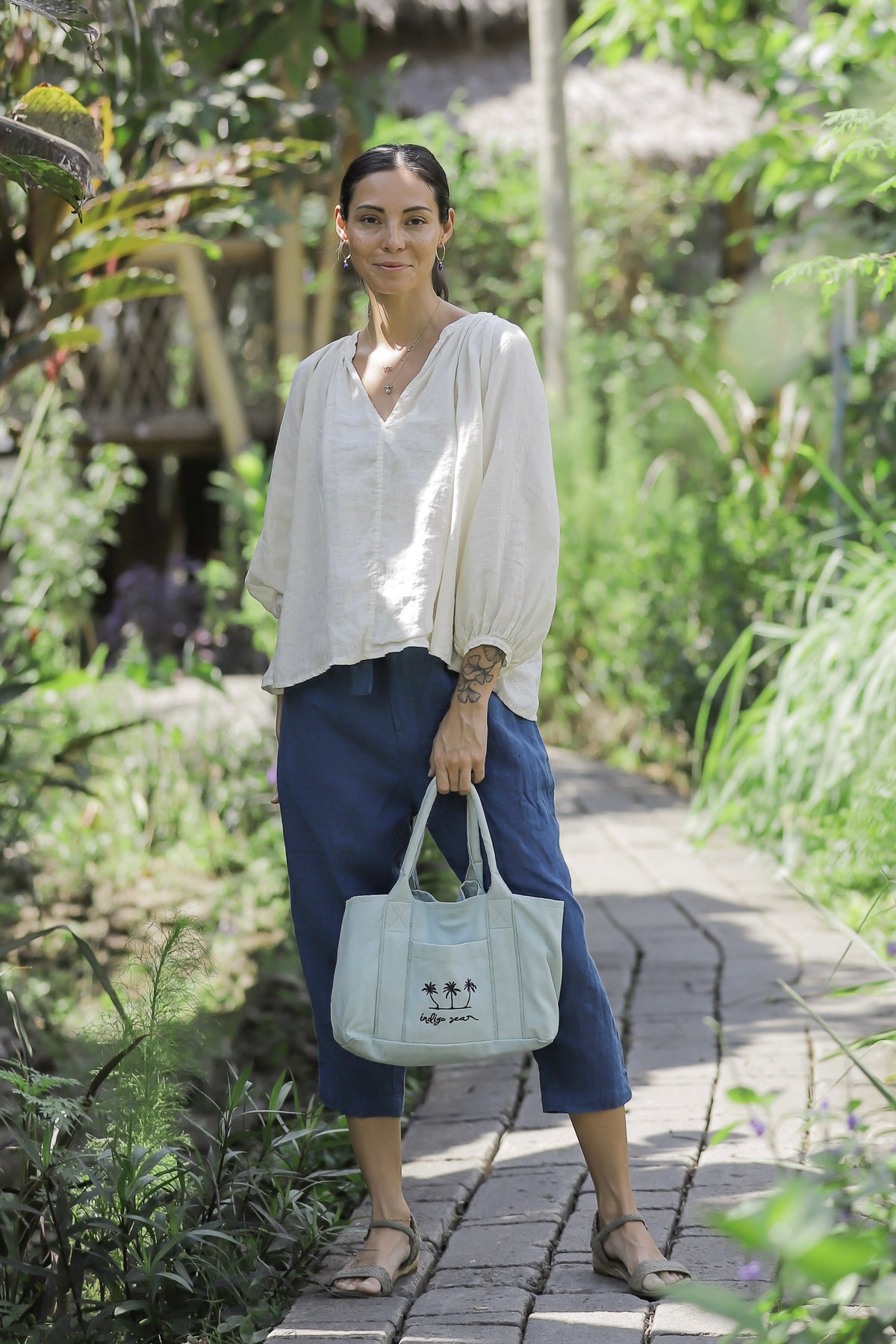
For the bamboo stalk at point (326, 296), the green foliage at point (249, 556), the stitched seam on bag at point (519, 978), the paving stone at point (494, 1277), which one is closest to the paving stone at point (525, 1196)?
the paving stone at point (494, 1277)

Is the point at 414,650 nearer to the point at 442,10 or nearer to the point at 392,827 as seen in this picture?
A: the point at 392,827

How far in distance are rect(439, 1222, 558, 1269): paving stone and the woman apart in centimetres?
9

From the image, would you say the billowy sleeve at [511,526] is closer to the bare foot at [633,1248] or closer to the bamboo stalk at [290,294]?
the bare foot at [633,1248]

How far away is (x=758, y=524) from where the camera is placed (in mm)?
5684

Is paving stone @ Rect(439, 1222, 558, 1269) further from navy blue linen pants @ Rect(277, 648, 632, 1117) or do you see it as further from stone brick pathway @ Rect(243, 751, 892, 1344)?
navy blue linen pants @ Rect(277, 648, 632, 1117)

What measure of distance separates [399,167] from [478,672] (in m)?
0.78

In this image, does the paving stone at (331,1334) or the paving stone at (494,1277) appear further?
the paving stone at (494,1277)

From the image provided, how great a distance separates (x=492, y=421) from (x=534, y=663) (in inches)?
15.1

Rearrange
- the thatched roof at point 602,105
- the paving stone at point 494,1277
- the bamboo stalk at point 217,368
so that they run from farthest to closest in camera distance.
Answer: the thatched roof at point 602,105, the bamboo stalk at point 217,368, the paving stone at point 494,1277

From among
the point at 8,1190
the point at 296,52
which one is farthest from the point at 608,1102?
the point at 296,52

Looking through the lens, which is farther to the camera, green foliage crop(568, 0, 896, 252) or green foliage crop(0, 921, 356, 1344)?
green foliage crop(568, 0, 896, 252)

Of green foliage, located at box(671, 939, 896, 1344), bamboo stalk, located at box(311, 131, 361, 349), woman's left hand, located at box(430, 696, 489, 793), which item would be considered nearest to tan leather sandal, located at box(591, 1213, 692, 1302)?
green foliage, located at box(671, 939, 896, 1344)

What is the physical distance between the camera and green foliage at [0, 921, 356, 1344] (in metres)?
1.92

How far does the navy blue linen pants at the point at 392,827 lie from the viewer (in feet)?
6.79
